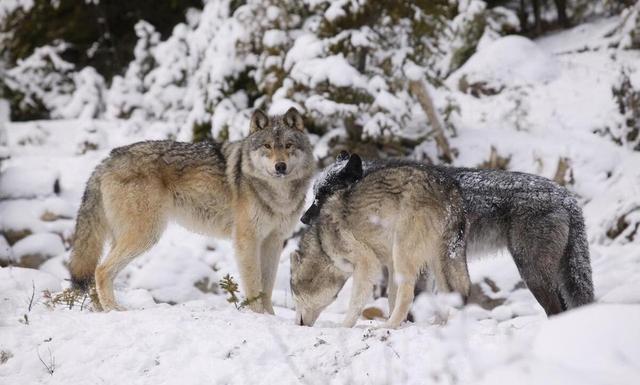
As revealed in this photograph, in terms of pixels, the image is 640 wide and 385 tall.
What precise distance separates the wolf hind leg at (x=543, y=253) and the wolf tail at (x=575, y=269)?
0.07 m

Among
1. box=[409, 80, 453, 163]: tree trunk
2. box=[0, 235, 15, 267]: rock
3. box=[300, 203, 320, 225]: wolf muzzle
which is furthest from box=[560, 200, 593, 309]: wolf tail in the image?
box=[0, 235, 15, 267]: rock

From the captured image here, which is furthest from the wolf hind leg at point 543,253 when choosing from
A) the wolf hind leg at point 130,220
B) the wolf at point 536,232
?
the wolf hind leg at point 130,220

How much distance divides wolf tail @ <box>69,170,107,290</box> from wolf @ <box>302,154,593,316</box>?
237 centimetres

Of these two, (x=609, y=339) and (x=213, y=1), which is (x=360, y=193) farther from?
(x=213, y=1)

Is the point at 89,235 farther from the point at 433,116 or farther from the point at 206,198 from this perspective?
the point at 433,116

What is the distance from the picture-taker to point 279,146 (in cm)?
682

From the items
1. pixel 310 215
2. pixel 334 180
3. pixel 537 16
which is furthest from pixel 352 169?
pixel 537 16

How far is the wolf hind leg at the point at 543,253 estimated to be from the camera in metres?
5.63

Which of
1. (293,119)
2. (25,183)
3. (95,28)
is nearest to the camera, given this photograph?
(293,119)

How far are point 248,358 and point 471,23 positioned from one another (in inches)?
489

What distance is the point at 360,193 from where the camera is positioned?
5.72m

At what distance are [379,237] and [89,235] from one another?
3.32m

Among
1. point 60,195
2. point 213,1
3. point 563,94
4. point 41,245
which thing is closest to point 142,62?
point 213,1

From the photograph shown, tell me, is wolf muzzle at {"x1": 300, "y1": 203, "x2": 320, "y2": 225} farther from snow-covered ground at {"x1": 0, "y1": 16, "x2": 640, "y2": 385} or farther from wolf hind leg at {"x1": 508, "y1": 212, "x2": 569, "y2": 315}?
wolf hind leg at {"x1": 508, "y1": 212, "x2": 569, "y2": 315}
